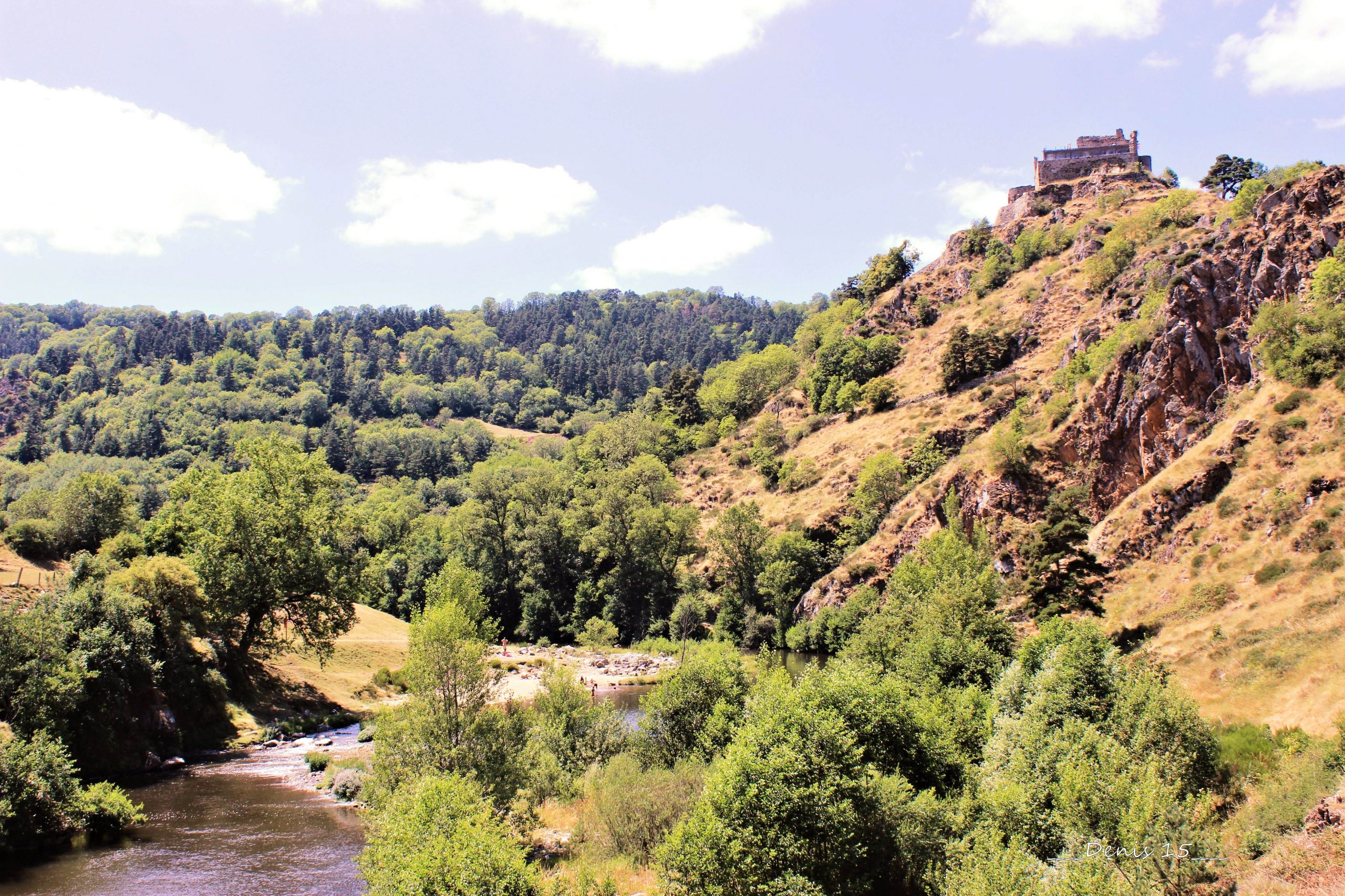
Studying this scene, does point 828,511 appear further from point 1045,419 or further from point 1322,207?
point 1322,207

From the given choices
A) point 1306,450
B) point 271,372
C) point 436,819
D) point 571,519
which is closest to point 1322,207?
point 1306,450

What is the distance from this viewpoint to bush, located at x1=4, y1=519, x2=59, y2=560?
47000 mm

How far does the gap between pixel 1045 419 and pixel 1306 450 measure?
2605 cm

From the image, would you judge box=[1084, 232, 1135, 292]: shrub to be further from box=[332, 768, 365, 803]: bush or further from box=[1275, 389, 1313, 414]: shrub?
box=[332, 768, 365, 803]: bush

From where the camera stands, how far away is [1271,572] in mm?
32969

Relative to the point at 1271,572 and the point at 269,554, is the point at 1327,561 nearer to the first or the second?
the point at 1271,572

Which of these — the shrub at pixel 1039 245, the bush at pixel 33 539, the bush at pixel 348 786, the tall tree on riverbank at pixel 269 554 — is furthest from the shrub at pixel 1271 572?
the shrub at pixel 1039 245

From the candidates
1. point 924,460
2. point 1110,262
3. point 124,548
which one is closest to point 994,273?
point 1110,262

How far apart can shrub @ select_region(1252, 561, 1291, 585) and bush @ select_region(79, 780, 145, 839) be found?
46303 mm

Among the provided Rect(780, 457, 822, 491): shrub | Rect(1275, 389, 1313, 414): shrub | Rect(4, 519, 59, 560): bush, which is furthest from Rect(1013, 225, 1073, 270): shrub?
Rect(4, 519, 59, 560): bush

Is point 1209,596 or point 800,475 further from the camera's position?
point 800,475

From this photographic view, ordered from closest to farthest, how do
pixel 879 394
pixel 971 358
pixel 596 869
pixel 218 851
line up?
1. pixel 596 869
2. pixel 218 851
3. pixel 971 358
4. pixel 879 394

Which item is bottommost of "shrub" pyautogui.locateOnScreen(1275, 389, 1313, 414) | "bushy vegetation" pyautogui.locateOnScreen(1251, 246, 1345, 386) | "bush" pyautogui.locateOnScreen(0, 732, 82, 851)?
"bush" pyautogui.locateOnScreen(0, 732, 82, 851)

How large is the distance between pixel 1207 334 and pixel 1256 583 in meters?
21.0
